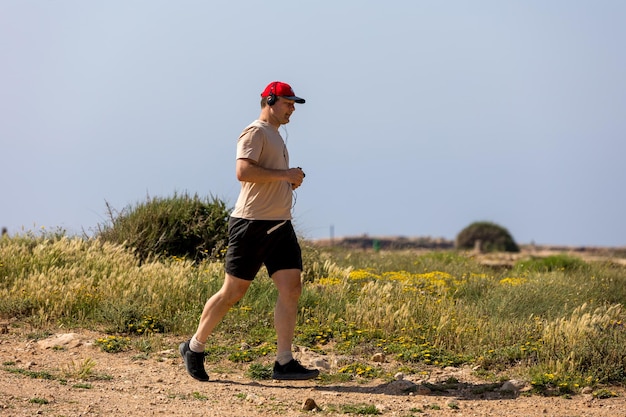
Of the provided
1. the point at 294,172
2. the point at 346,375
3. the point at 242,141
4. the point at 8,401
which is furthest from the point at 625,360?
the point at 8,401

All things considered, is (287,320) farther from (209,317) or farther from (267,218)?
(267,218)

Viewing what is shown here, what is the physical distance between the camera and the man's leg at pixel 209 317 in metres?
7.32

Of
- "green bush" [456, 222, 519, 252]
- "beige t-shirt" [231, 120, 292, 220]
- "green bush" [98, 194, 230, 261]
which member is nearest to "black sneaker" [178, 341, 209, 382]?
"beige t-shirt" [231, 120, 292, 220]

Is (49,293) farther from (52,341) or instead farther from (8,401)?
(8,401)

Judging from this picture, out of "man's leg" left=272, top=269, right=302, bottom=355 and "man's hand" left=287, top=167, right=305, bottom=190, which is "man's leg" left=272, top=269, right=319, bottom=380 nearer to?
"man's leg" left=272, top=269, right=302, bottom=355

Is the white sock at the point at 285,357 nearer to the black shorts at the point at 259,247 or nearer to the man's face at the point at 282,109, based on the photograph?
the black shorts at the point at 259,247

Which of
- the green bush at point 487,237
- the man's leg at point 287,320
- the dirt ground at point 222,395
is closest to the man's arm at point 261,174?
the man's leg at point 287,320

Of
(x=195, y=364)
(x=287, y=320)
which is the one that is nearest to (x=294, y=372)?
(x=287, y=320)

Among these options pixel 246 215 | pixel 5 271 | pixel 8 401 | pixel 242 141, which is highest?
pixel 242 141

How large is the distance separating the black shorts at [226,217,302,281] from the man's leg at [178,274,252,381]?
0.33ft

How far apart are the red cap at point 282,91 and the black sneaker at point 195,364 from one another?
2.42 meters

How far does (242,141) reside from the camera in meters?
7.21

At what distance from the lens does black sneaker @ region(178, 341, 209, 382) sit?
763 centimetres

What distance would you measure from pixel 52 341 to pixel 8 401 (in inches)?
103
